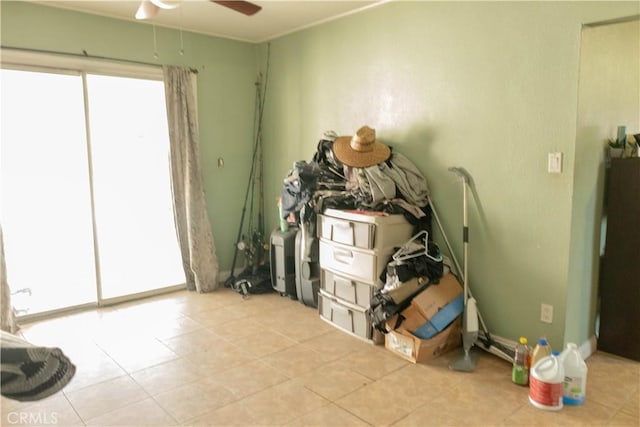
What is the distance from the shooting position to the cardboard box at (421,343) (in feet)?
9.06

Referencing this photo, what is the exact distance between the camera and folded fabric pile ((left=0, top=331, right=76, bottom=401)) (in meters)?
1.21

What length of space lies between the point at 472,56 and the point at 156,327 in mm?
2907

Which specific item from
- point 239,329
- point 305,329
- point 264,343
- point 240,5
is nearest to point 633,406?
point 305,329

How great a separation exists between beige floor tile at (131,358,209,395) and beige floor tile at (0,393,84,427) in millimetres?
373

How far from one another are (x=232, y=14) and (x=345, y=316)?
101 inches

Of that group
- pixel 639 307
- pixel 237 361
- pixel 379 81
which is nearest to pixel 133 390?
pixel 237 361

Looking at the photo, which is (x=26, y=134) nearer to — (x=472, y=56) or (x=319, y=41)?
(x=319, y=41)

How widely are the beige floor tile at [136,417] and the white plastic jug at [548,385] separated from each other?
1782mm

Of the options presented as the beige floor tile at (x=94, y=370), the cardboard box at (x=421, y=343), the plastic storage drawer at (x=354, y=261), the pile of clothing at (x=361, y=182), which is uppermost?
the pile of clothing at (x=361, y=182)

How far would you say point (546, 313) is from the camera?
105 inches

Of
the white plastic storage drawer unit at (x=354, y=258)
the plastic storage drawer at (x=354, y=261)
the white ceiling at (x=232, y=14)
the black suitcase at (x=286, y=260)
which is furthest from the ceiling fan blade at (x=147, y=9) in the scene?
the black suitcase at (x=286, y=260)

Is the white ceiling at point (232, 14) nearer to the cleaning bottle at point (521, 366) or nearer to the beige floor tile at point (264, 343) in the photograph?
the beige floor tile at point (264, 343)

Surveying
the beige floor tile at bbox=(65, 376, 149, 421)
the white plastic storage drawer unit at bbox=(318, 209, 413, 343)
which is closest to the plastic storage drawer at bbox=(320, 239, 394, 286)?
the white plastic storage drawer unit at bbox=(318, 209, 413, 343)

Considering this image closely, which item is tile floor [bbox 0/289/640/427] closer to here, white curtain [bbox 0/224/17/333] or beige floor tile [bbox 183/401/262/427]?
beige floor tile [bbox 183/401/262/427]
